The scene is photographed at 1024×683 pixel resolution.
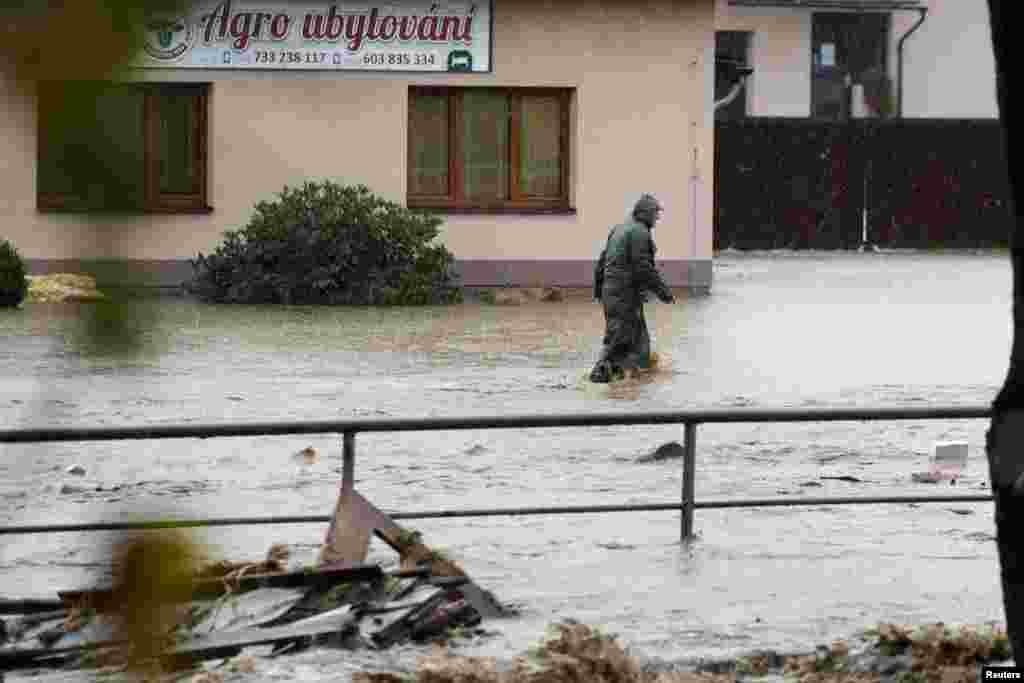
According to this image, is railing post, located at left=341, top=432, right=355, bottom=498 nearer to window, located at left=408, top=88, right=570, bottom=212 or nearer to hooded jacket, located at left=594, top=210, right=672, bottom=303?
hooded jacket, located at left=594, top=210, right=672, bottom=303

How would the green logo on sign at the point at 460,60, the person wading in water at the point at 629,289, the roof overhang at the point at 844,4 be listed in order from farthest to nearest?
1. the roof overhang at the point at 844,4
2. the green logo on sign at the point at 460,60
3. the person wading in water at the point at 629,289

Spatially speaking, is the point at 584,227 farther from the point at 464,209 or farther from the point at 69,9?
the point at 69,9

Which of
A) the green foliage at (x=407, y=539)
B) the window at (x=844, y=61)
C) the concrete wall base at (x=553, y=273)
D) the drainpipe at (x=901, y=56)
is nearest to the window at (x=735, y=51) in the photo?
the window at (x=844, y=61)

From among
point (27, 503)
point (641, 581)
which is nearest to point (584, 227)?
point (641, 581)

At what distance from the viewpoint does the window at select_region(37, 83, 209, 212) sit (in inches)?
36.8

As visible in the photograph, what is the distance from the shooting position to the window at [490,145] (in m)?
29.0

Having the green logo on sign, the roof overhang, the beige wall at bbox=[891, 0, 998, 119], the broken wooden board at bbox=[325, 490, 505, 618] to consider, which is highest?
the roof overhang

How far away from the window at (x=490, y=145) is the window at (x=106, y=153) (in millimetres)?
27970

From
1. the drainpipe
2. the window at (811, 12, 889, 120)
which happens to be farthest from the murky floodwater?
the drainpipe

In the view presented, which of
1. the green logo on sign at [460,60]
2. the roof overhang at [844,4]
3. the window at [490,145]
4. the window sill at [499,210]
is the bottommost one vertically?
the window sill at [499,210]

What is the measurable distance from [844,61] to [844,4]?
133 cm

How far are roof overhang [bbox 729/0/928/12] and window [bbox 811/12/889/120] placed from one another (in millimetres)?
361

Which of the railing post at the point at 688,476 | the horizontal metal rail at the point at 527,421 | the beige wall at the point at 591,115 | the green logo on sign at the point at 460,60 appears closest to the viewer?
the horizontal metal rail at the point at 527,421

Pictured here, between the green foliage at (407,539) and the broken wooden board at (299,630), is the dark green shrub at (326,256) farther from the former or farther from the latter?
the broken wooden board at (299,630)
